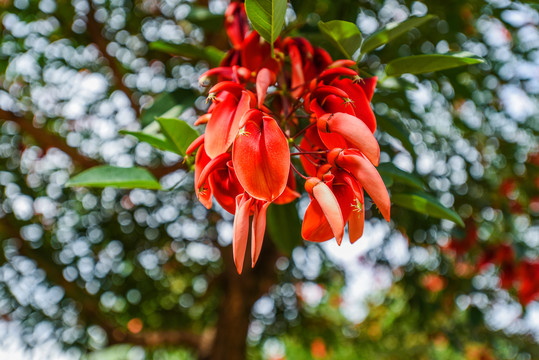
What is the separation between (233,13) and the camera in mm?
797

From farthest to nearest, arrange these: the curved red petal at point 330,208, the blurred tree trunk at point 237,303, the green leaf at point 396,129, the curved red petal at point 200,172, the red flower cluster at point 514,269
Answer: the blurred tree trunk at point 237,303, the red flower cluster at point 514,269, the green leaf at point 396,129, the curved red petal at point 200,172, the curved red petal at point 330,208

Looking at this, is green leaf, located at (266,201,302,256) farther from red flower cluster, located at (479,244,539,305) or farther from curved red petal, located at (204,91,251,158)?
red flower cluster, located at (479,244,539,305)

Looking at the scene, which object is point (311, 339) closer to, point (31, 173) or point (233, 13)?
point (31, 173)

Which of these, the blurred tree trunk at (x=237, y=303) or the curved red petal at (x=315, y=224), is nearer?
the curved red petal at (x=315, y=224)

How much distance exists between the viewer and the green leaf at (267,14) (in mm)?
522

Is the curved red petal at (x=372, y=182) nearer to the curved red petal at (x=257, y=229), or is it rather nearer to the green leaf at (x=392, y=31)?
the curved red petal at (x=257, y=229)

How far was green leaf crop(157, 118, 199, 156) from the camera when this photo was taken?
0.60m

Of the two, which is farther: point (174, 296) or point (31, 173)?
point (174, 296)

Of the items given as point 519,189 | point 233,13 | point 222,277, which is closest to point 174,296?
point 222,277

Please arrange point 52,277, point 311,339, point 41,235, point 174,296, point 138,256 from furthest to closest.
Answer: point 311,339 → point 174,296 → point 138,256 → point 41,235 → point 52,277

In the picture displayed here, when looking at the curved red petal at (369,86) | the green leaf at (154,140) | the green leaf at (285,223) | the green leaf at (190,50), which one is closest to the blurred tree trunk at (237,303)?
the green leaf at (285,223)

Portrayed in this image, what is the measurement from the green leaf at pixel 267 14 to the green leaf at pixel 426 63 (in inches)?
6.5

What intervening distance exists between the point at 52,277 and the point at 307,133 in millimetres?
1833

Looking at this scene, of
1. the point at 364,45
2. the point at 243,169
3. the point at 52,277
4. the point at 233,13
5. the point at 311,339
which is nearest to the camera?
the point at 243,169
